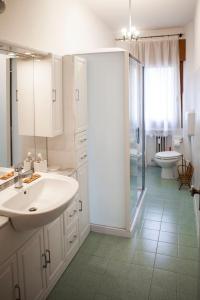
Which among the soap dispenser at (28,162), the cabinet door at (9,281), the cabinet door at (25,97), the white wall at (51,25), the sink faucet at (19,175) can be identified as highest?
the white wall at (51,25)

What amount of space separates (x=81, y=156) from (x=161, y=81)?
3.03m

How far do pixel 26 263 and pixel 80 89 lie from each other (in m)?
1.63

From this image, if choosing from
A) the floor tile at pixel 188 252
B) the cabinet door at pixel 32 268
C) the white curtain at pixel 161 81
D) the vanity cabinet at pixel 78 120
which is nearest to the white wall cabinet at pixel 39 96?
the vanity cabinet at pixel 78 120

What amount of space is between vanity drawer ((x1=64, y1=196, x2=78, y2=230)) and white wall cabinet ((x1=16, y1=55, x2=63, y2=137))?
689mm

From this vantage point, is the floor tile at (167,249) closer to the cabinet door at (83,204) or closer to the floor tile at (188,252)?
the floor tile at (188,252)

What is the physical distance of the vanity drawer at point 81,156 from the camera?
2645 millimetres

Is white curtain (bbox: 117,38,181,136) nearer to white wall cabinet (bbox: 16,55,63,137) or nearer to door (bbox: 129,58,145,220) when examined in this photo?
door (bbox: 129,58,145,220)

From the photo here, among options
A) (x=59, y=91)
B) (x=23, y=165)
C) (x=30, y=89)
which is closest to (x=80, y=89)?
(x=59, y=91)

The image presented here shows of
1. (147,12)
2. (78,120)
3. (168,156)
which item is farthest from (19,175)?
(147,12)

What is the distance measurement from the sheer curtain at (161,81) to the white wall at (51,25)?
1290mm

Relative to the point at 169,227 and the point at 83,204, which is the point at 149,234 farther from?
the point at 83,204

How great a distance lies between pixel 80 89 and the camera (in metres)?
2.62

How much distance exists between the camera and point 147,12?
13.4 ft

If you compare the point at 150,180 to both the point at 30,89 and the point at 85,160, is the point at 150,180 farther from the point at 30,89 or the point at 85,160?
the point at 30,89
